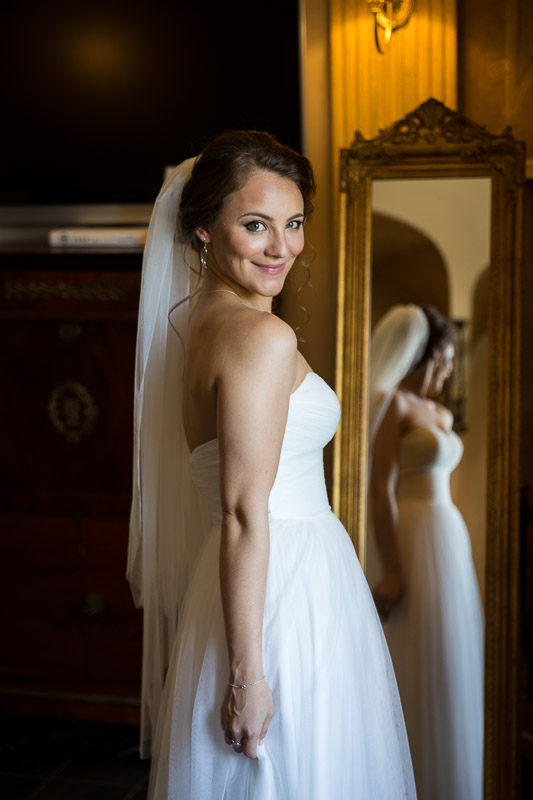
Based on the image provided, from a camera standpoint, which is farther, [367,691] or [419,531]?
[419,531]

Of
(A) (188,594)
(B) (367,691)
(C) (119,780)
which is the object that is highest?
(A) (188,594)

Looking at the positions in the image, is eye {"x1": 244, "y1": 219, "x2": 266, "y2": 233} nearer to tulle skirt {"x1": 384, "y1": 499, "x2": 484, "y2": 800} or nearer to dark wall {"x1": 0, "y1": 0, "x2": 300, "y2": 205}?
tulle skirt {"x1": 384, "y1": 499, "x2": 484, "y2": 800}

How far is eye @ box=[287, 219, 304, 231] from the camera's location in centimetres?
148

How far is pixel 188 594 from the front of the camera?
1.51m

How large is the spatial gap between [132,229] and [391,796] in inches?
74.4

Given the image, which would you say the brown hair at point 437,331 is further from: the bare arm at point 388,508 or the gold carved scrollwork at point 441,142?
the gold carved scrollwork at point 441,142

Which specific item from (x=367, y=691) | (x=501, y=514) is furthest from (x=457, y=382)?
(x=367, y=691)

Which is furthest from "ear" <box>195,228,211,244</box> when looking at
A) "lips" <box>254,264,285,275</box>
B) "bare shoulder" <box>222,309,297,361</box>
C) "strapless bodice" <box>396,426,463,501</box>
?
"strapless bodice" <box>396,426,463,501</box>

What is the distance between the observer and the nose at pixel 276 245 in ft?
4.69

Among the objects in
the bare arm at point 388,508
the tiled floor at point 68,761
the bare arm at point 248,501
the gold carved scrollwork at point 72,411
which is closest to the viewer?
the bare arm at point 248,501

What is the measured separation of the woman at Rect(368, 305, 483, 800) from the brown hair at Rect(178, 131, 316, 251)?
2.50 ft

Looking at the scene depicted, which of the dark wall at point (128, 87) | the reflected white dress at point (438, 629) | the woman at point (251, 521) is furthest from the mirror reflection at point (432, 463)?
the dark wall at point (128, 87)

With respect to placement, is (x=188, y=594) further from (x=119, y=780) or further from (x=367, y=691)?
(x=119, y=780)

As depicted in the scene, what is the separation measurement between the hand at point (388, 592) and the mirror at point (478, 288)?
94 mm
